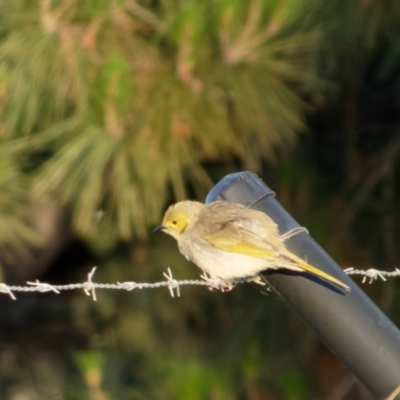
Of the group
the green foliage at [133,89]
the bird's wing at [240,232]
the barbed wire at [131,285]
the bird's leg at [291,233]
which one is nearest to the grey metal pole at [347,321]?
the bird's leg at [291,233]

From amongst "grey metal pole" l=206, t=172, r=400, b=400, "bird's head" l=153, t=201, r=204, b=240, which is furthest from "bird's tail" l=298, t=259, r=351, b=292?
"bird's head" l=153, t=201, r=204, b=240

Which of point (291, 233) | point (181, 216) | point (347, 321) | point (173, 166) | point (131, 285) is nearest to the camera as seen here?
point (347, 321)

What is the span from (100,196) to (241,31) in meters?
1.16

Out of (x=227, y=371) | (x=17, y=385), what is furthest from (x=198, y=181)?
(x=17, y=385)

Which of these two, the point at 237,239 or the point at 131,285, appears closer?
the point at 131,285

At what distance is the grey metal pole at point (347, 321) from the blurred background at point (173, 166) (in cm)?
193

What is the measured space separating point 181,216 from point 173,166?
4.71 feet

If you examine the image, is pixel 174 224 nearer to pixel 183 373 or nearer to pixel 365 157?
pixel 183 373

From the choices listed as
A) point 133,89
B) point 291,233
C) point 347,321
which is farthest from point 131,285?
point 133,89

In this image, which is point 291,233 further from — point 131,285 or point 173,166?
point 173,166

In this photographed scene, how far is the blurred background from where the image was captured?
12.5ft

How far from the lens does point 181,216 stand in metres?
2.69

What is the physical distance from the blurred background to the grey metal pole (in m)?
1.93

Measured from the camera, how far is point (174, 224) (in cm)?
273
